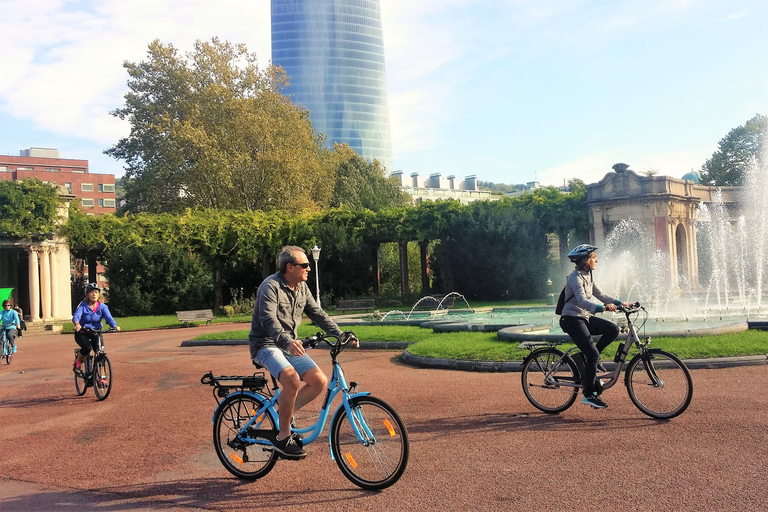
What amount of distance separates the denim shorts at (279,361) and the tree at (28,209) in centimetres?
3230

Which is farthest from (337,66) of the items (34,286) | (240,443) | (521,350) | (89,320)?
(240,443)

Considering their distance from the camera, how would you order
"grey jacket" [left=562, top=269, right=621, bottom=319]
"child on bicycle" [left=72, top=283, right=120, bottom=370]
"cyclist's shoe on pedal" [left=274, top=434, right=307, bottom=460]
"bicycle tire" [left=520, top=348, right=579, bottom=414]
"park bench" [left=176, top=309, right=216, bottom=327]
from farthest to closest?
"park bench" [left=176, top=309, right=216, bottom=327], "child on bicycle" [left=72, top=283, right=120, bottom=370], "bicycle tire" [left=520, top=348, right=579, bottom=414], "grey jacket" [left=562, top=269, right=621, bottom=319], "cyclist's shoe on pedal" [left=274, top=434, right=307, bottom=460]

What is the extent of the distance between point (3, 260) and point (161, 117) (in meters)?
12.9

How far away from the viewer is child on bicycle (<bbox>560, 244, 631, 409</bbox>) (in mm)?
7508

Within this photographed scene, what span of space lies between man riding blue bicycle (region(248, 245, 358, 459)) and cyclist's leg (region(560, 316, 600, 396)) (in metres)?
3.12

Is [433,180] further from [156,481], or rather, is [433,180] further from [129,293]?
[156,481]

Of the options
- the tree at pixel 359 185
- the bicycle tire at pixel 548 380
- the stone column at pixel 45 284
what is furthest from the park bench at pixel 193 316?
the bicycle tire at pixel 548 380

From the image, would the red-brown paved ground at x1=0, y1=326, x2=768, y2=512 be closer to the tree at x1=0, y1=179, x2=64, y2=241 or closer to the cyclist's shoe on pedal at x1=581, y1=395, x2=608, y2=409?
the cyclist's shoe on pedal at x1=581, y1=395, x2=608, y2=409

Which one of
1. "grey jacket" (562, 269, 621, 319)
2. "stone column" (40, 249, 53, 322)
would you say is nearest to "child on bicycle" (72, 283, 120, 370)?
"grey jacket" (562, 269, 621, 319)

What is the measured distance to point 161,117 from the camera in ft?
144

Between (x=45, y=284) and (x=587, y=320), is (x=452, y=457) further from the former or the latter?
(x=45, y=284)

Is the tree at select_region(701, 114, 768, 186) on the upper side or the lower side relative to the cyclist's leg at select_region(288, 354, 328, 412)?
upper

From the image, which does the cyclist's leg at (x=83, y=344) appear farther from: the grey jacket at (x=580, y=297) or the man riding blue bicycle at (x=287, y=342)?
the grey jacket at (x=580, y=297)

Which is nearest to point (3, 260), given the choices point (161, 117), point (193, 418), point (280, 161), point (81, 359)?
point (161, 117)
